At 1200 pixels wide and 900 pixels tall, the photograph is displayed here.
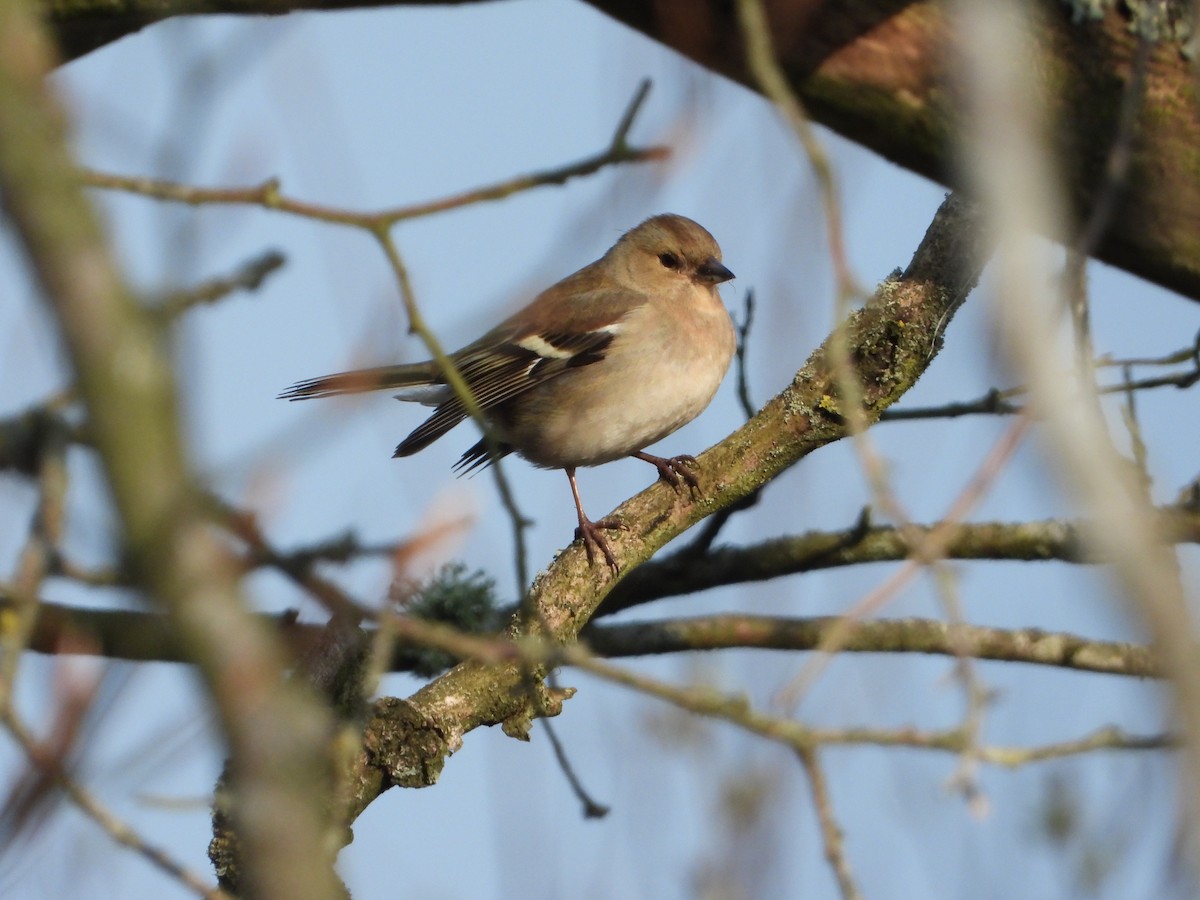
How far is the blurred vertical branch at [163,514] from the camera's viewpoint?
1482 millimetres

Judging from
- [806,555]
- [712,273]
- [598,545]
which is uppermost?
[712,273]

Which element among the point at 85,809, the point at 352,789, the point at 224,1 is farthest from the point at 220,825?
the point at 224,1

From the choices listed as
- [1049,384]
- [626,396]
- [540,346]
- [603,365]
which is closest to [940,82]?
[1049,384]

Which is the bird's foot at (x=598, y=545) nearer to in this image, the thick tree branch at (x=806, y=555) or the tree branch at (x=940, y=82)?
the thick tree branch at (x=806, y=555)

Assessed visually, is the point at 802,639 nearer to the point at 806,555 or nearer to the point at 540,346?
the point at 806,555

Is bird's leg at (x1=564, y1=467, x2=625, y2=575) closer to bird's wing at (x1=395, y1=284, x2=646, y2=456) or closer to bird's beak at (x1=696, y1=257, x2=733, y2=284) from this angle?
bird's wing at (x1=395, y1=284, x2=646, y2=456)

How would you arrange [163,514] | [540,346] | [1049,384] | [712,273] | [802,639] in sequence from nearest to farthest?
[163,514], [1049,384], [802,639], [540,346], [712,273]

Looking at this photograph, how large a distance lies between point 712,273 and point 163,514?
20.2ft

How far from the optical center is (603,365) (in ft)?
23.0

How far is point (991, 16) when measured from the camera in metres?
2.35

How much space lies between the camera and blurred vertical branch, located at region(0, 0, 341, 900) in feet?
4.86

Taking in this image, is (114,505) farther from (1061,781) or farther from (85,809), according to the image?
(1061,781)

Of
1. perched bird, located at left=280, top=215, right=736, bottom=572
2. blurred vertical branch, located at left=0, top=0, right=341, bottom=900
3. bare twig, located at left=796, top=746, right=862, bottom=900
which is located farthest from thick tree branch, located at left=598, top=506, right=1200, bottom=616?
blurred vertical branch, located at left=0, top=0, right=341, bottom=900

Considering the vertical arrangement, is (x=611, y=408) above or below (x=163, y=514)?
above
